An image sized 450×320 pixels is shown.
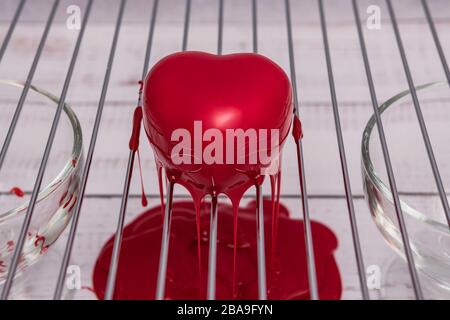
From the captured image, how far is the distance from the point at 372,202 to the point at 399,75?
0.48 m

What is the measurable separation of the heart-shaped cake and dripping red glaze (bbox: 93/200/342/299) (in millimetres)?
212

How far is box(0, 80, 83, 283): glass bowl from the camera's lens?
1.97 ft

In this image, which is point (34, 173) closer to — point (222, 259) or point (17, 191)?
point (17, 191)

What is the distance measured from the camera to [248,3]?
1.13 m

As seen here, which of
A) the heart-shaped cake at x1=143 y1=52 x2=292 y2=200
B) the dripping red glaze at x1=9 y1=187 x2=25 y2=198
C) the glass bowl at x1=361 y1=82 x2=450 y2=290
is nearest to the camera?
the heart-shaped cake at x1=143 y1=52 x2=292 y2=200

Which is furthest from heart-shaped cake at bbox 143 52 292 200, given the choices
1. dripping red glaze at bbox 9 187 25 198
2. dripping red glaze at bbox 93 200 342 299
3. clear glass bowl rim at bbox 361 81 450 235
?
dripping red glaze at bbox 9 187 25 198

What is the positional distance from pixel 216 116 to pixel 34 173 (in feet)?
1.38

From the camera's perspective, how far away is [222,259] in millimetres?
773

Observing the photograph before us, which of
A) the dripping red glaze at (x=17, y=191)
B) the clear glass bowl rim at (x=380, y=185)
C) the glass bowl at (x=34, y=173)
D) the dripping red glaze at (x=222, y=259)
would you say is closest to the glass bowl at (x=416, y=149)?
the clear glass bowl rim at (x=380, y=185)

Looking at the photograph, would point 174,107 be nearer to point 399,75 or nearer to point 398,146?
point 398,146

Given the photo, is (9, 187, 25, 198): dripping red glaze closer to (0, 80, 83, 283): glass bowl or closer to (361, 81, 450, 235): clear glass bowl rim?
(0, 80, 83, 283): glass bowl

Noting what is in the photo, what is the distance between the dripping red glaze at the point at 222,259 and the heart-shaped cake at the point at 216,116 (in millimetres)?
212

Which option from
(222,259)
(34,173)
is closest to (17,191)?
(34,173)
